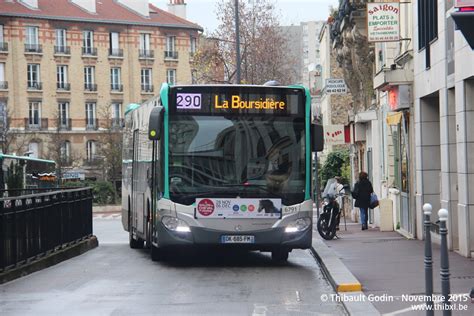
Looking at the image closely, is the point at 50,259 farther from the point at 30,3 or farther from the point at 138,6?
the point at 138,6

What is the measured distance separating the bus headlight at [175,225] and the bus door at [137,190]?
303cm

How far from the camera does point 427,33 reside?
69.3 feet

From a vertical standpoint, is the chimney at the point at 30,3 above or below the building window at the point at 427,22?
above

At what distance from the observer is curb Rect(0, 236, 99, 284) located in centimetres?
1523

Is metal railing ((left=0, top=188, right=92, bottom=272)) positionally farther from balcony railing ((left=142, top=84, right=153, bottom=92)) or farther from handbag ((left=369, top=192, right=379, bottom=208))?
balcony railing ((left=142, top=84, right=153, bottom=92))

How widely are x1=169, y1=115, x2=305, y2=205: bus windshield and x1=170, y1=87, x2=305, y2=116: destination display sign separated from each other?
0.44ft

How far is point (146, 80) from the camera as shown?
307 feet

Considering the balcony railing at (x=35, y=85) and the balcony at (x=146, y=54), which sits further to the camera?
the balcony at (x=146, y=54)

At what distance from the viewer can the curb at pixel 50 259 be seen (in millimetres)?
15228

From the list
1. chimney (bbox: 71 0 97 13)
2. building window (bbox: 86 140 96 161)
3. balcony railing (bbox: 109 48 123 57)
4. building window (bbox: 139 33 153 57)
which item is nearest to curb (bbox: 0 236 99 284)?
building window (bbox: 86 140 96 161)

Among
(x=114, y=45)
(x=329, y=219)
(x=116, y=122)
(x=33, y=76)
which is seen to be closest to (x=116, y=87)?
(x=114, y=45)

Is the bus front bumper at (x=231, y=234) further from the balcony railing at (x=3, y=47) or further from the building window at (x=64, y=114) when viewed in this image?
the building window at (x=64, y=114)

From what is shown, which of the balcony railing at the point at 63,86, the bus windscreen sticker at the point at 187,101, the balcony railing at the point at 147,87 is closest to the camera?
the bus windscreen sticker at the point at 187,101

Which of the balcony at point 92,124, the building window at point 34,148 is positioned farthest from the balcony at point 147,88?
the building window at point 34,148
